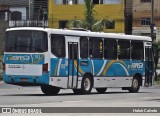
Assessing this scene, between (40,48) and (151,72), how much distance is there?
9148 mm

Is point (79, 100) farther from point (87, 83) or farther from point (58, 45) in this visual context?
point (87, 83)

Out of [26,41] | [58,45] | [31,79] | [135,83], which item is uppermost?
[26,41]

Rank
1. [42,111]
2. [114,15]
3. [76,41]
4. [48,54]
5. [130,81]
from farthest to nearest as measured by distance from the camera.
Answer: [114,15]
[130,81]
[76,41]
[48,54]
[42,111]

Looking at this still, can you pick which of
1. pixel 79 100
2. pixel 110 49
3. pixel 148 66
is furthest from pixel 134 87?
pixel 79 100

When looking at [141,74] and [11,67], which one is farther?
[141,74]

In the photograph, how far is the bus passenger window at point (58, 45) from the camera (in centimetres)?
2616

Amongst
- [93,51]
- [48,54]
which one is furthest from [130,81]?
[48,54]

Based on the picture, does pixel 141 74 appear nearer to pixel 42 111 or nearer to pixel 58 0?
pixel 42 111

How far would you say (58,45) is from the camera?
26.4 meters

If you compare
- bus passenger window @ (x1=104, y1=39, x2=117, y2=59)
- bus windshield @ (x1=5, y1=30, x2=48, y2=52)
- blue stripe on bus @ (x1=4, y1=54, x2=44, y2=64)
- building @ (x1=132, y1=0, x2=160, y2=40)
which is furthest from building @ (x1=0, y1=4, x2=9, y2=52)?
blue stripe on bus @ (x1=4, y1=54, x2=44, y2=64)

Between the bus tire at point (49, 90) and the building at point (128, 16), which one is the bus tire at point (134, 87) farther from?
the building at point (128, 16)

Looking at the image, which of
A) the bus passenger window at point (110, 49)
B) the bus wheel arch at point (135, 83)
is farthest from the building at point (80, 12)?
the bus passenger window at point (110, 49)

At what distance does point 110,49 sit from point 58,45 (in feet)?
13.6

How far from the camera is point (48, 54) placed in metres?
25.8
